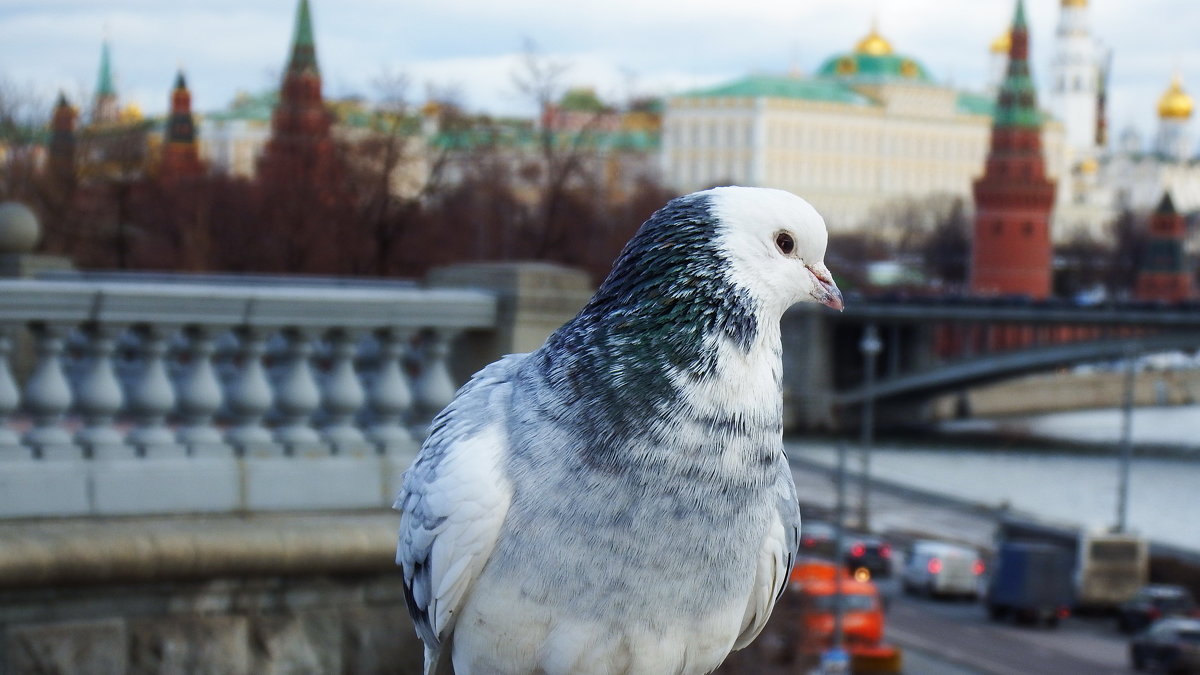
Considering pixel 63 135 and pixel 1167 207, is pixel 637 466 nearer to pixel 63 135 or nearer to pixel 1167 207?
pixel 63 135

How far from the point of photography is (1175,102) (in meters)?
139

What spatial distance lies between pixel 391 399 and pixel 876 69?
4574 inches

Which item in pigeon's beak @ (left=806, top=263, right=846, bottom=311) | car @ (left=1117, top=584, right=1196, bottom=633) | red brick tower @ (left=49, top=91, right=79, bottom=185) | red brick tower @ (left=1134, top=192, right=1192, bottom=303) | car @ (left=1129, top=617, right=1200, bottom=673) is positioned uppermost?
pigeon's beak @ (left=806, top=263, right=846, bottom=311)

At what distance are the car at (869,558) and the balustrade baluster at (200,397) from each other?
25384 mm

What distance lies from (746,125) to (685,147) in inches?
147

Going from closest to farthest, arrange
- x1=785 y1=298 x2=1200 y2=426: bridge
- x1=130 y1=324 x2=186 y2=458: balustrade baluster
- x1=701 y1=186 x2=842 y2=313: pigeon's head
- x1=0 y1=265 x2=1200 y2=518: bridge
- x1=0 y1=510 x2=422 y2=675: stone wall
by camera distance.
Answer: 1. x1=701 y1=186 x2=842 y2=313: pigeon's head
2. x1=0 y1=510 x2=422 y2=675: stone wall
3. x1=0 y1=265 x2=1200 y2=518: bridge
4. x1=130 y1=324 x2=186 y2=458: balustrade baluster
5. x1=785 y1=298 x2=1200 y2=426: bridge

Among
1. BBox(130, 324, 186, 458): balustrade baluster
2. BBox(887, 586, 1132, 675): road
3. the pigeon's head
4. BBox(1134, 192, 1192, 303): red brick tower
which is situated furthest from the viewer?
BBox(1134, 192, 1192, 303): red brick tower

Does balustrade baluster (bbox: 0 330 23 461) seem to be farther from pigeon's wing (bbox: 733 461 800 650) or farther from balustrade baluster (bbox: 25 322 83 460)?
pigeon's wing (bbox: 733 461 800 650)

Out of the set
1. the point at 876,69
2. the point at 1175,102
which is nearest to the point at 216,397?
the point at 876,69

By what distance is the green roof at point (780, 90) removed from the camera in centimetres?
10719

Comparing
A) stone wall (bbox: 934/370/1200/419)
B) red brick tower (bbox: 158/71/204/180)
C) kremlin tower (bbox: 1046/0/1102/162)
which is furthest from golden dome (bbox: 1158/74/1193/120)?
red brick tower (bbox: 158/71/204/180)

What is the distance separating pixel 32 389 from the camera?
4.70 metres

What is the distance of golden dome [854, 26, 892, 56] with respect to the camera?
119938 millimetres

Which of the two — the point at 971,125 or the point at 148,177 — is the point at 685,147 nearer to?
the point at 971,125
